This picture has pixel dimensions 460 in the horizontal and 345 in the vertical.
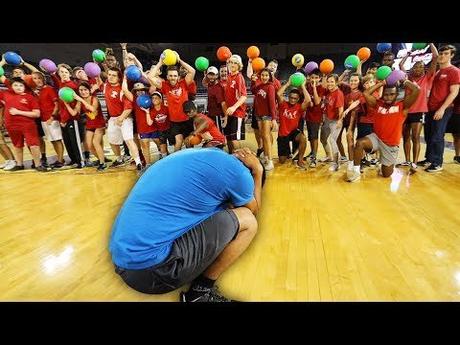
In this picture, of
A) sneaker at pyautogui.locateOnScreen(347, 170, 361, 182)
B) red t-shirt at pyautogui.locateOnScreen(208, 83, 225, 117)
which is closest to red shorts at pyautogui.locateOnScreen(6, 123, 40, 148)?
red t-shirt at pyautogui.locateOnScreen(208, 83, 225, 117)

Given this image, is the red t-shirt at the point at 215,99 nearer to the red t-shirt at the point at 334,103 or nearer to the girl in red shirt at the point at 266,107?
the girl in red shirt at the point at 266,107

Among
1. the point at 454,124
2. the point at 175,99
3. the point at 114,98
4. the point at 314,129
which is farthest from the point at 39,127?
the point at 454,124

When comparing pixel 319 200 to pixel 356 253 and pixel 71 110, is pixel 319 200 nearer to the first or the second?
pixel 356 253

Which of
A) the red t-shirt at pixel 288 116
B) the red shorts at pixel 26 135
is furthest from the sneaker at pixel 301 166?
the red shorts at pixel 26 135

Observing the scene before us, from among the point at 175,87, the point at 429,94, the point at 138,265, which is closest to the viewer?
the point at 138,265

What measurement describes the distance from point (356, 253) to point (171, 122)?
11.5 feet

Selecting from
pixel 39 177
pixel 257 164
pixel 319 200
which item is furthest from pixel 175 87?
pixel 257 164

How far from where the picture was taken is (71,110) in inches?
191

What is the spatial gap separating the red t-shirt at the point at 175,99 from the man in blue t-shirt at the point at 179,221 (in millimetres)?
3331

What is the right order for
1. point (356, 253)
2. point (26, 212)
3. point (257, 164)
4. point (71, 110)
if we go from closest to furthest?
point (257, 164) < point (356, 253) < point (26, 212) < point (71, 110)

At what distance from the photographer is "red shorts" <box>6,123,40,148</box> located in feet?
16.1

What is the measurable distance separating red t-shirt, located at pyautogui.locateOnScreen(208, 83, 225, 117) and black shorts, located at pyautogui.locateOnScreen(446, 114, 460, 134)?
3.59 m

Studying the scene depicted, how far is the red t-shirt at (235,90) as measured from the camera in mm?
4645

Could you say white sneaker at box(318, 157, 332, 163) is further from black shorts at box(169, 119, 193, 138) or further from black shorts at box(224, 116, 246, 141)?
black shorts at box(169, 119, 193, 138)
